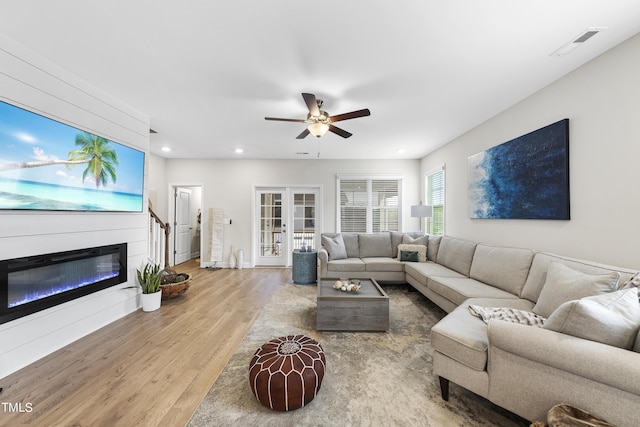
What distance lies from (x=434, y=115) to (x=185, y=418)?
4.05m

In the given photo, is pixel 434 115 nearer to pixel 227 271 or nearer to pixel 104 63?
pixel 104 63

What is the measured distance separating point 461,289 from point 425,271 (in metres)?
0.86

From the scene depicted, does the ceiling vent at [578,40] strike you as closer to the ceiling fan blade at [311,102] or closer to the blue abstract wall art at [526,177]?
the blue abstract wall art at [526,177]

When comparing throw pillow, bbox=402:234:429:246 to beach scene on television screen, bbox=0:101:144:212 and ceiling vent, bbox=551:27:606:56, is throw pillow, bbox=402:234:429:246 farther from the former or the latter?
beach scene on television screen, bbox=0:101:144:212

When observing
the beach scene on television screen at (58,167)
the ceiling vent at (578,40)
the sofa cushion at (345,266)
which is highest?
the ceiling vent at (578,40)

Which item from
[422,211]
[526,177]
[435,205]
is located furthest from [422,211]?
[526,177]

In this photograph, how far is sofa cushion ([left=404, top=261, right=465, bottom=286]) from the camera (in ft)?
10.8

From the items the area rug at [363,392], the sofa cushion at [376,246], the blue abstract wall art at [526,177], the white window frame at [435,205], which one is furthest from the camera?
the sofa cushion at [376,246]

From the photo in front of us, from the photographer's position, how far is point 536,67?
2209mm

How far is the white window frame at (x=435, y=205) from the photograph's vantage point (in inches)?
184

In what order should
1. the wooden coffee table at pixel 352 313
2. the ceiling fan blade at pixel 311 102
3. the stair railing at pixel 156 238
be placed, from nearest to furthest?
the ceiling fan blade at pixel 311 102
the wooden coffee table at pixel 352 313
the stair railing at pixel 156 238

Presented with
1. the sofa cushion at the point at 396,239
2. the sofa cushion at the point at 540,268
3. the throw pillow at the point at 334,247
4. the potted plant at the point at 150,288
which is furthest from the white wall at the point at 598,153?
the potted plant at the point at 150,288

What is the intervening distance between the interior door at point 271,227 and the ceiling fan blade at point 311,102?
3477 millimetres

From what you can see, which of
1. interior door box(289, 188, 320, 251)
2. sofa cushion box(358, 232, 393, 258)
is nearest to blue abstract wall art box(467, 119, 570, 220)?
sofa cushion box(358, 232, 393, 258)
